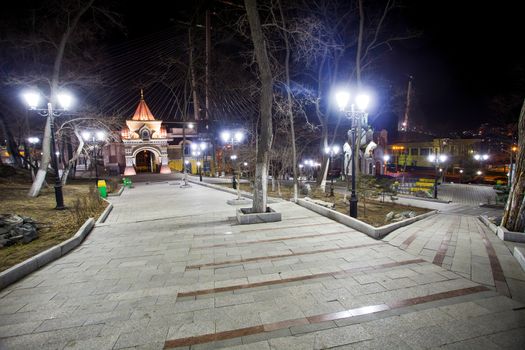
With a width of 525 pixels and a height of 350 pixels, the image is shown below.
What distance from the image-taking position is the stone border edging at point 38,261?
455 cm

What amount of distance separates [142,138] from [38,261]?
3479 cm

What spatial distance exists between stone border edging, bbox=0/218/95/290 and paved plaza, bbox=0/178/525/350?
A: 17 centimetres

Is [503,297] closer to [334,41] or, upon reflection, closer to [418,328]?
[418,328]

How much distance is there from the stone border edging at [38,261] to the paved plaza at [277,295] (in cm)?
17

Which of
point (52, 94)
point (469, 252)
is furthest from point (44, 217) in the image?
point (469, 252)

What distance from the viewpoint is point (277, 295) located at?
12.8ft

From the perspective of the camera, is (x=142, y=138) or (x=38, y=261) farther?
(x=142, y=138)

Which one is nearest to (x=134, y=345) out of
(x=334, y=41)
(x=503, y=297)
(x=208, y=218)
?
(x=503, y=297)

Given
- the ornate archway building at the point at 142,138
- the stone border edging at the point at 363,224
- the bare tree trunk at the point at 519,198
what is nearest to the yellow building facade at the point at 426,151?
the stone border edging at the point at 363,224

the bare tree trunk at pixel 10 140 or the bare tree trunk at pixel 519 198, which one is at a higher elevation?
the bare tree trunk at pixel 10 140

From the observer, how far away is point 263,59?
8078mm

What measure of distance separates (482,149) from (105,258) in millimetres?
48805

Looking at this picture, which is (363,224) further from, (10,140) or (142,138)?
(142,138)

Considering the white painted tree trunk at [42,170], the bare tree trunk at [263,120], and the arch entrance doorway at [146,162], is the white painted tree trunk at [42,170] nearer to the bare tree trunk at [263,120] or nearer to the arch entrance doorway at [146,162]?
the bare tree trunk at [263,120]
